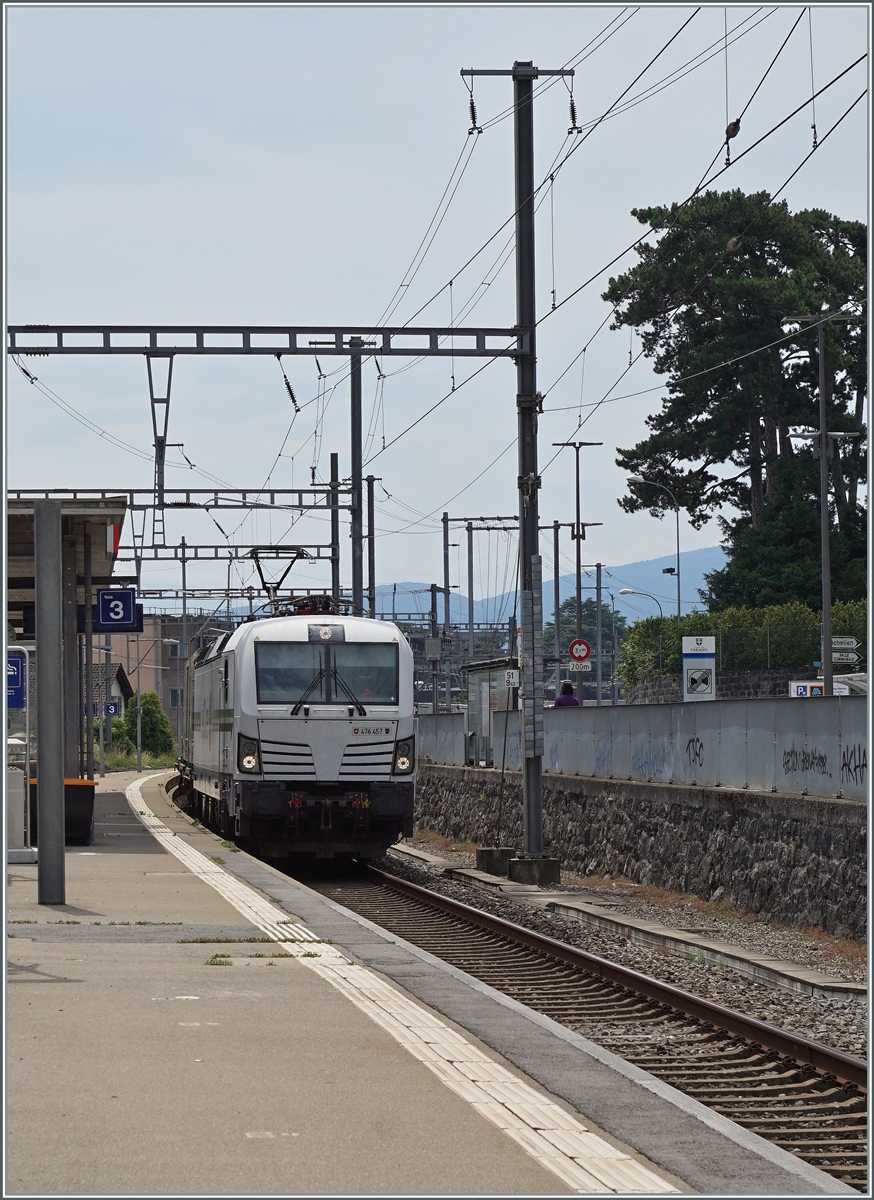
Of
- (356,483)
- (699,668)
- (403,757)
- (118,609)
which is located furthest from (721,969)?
(356,483)

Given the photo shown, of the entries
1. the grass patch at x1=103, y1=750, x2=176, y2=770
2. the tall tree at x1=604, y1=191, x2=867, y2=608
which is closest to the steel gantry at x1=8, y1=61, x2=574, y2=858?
the tall tree at x1=604, y1=191, x2=867, y2=608

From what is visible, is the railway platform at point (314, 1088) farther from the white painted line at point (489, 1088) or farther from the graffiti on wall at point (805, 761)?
the graffiti on wall at point (805, 761)

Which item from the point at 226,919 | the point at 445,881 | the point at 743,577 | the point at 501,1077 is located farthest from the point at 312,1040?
the point at 743,577

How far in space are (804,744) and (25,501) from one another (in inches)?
326

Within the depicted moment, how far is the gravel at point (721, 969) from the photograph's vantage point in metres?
10.8

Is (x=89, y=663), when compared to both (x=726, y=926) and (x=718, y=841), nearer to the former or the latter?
(x=718, y=841)

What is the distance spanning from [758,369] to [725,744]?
37157mm

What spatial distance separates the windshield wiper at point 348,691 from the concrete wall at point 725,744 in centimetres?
384

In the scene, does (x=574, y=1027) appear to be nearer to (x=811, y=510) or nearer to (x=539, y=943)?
(x=539, y=943)

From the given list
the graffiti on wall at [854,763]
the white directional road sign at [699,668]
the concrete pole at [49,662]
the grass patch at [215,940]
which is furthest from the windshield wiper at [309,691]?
the white directional road sign at [699,668]

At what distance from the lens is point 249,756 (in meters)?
21.0

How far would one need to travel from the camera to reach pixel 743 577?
2073 inches

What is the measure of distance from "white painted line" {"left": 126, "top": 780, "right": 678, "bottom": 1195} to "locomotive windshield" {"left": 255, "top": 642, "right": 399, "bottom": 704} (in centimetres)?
940

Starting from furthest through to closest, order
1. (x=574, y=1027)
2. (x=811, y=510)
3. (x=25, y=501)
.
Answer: (x=811, y=510) → (x=25, y=501) → (x=574, y=1027)
